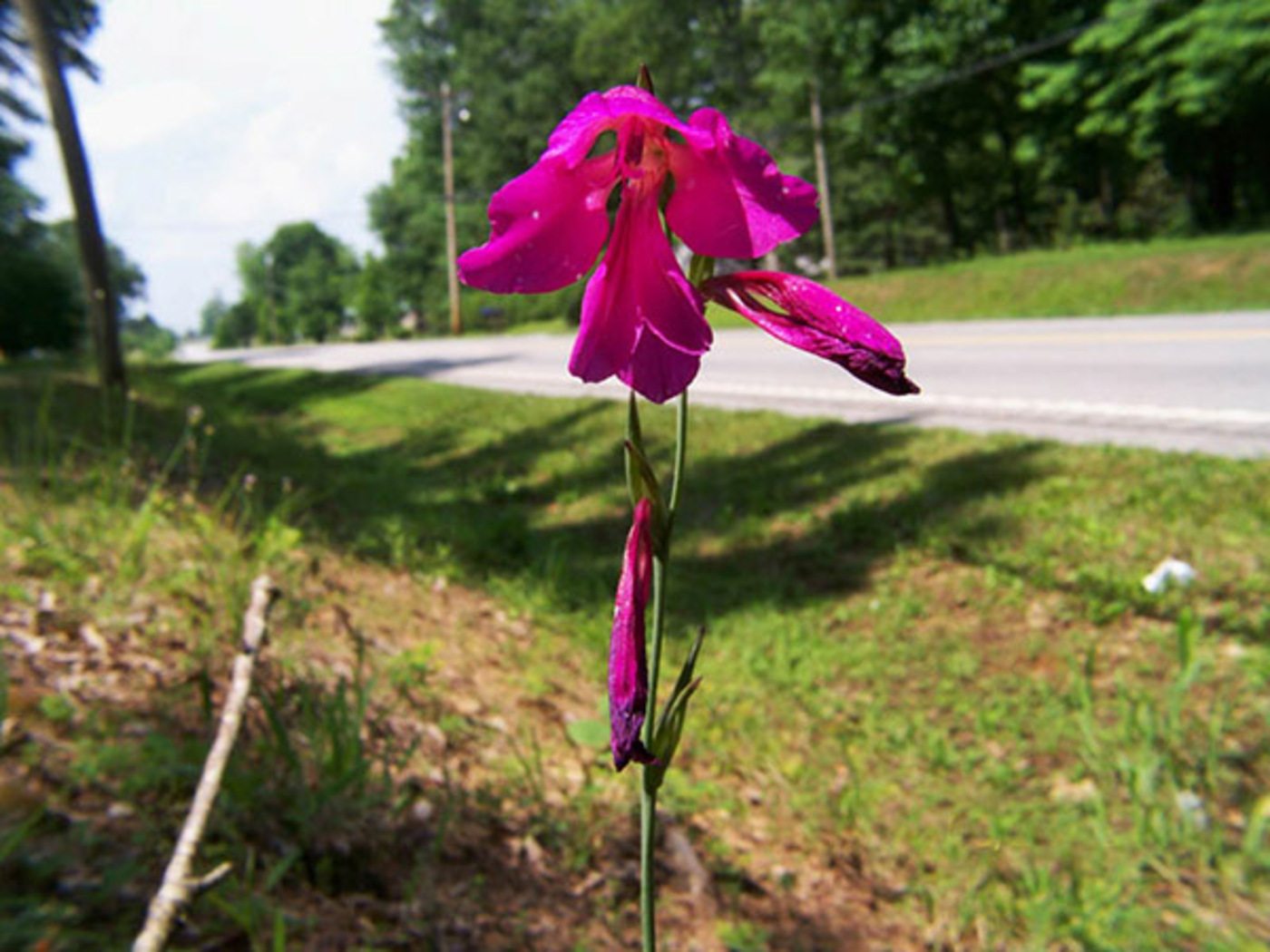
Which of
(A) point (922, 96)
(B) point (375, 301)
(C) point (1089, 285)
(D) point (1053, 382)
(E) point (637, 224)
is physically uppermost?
(B) point (375, 301)

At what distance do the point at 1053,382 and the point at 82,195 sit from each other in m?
9.63

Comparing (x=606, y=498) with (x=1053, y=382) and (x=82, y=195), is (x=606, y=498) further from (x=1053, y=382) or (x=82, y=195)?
(x=82, y=195)

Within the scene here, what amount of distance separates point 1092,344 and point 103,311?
1028cm

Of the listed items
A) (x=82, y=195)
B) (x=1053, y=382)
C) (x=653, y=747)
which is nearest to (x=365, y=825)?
(x=653, y=747)

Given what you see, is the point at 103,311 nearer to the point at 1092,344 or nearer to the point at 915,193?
the point at 1092,344

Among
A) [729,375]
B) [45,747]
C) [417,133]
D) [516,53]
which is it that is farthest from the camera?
[417,133]

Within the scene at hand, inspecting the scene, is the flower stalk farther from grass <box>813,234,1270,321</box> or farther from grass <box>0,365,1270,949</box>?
grass <box>813,234,1270,321</box>

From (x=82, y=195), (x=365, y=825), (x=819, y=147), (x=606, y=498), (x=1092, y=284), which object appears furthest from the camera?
(x=819, y=147)

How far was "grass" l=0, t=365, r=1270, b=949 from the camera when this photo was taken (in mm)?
2033

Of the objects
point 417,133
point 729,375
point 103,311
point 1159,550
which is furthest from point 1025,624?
point 417,133

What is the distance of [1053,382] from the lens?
7043mm

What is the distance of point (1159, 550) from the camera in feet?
11.8

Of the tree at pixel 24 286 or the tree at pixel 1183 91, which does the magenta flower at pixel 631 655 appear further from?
the tree at pixel 24 286

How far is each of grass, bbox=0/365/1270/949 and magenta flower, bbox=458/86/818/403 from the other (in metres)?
1.59
